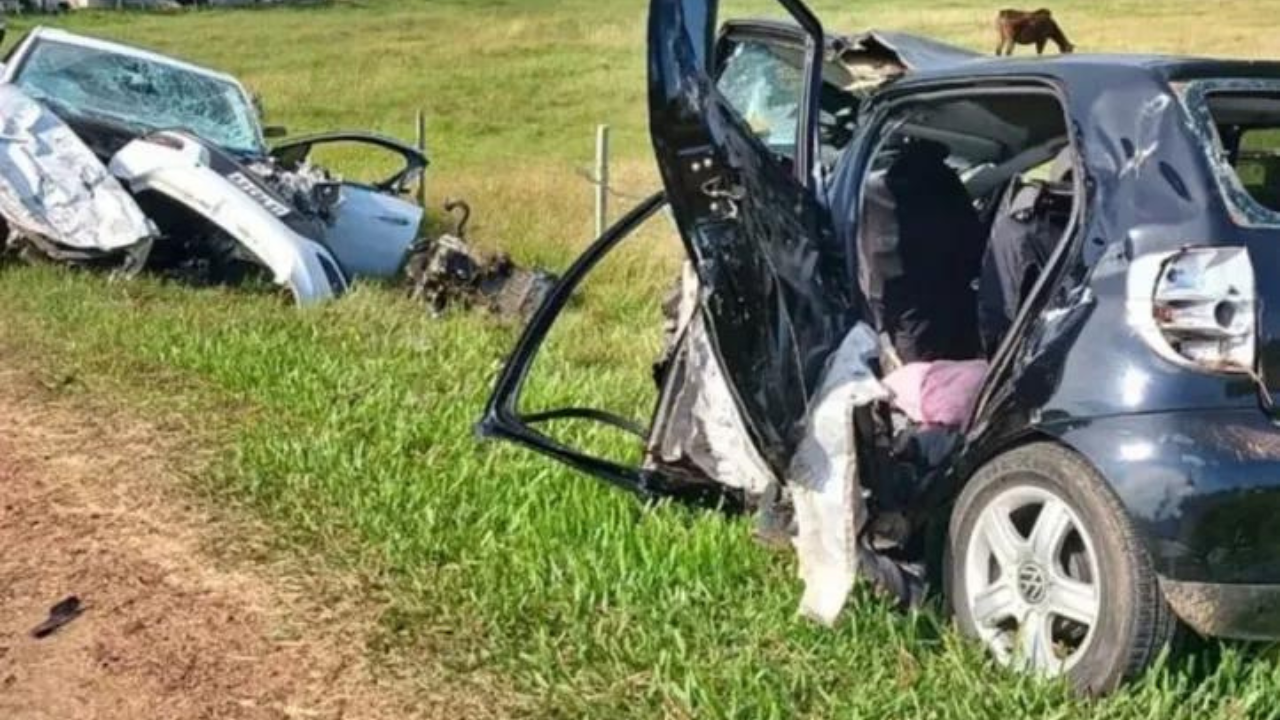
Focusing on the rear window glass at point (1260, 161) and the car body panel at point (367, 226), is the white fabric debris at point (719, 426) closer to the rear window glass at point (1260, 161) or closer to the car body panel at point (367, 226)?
the rear window glass at point (1260, 161)

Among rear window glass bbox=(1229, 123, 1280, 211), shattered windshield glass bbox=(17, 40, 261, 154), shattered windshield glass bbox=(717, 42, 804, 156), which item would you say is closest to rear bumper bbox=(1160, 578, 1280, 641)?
rear window glass bbox=(1229, 123, 1280, 211)

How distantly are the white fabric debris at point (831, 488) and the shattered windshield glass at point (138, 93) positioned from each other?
8062mm

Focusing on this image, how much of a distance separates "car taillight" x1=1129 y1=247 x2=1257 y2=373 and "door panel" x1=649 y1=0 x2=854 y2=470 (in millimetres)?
942

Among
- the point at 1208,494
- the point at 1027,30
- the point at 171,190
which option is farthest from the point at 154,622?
the point at 1027,30

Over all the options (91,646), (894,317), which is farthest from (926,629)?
(91,646)

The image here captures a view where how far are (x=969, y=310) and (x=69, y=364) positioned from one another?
4194mm

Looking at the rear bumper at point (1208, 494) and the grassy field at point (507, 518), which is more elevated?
the rear bumper at point (1208, 494)

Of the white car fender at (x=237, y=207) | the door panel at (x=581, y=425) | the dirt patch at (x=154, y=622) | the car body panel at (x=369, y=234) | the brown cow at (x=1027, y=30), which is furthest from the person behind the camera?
the brown cow at (x=1027, y=30)

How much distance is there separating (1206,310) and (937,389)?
0.99 metres

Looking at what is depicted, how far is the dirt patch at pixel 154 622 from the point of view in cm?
377

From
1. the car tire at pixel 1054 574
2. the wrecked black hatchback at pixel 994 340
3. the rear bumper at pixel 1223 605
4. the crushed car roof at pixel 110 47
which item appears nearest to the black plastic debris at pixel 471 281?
the crushed car roof at pixel 110 47

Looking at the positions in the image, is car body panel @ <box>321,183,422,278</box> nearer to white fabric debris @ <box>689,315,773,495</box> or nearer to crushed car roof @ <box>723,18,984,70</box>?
crushed car roof @ <box>723,18,984,70</box>

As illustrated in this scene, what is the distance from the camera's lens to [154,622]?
13.9 feet

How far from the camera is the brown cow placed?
124 ft
